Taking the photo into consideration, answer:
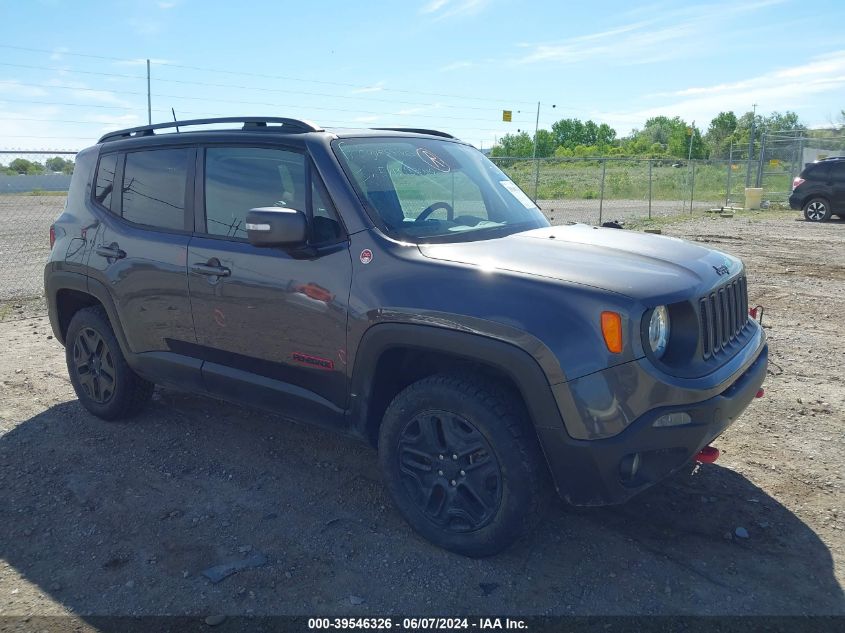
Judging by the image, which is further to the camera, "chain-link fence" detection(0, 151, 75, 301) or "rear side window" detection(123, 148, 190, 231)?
"chain-link fence" detection(0, 151, 75, 301)

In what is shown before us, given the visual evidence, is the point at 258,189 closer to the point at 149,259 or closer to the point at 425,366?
the point at 149,259

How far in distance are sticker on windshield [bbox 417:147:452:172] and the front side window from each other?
81 centimetres

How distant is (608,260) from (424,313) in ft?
2.89

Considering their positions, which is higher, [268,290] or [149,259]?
[149,259]

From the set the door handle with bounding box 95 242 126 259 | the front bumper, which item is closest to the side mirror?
the front bumper

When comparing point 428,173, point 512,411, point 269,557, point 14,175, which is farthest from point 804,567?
point 14,175

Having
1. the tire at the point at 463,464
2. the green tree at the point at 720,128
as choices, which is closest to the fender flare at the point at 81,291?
the tire at the point at 463,464

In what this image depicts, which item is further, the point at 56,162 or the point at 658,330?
the point at 56,162

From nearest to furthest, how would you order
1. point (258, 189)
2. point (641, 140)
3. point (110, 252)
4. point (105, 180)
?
point (258, 189), point (110, 252), point (105, 180), point (641, 140)

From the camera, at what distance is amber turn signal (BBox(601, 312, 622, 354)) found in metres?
2.79

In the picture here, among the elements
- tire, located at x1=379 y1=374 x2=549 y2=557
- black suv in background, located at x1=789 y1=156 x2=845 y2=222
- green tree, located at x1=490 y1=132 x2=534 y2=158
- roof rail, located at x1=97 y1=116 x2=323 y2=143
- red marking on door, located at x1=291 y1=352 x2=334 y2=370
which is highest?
green tree, located at x1=490 y1=132 x2=534 y2=158

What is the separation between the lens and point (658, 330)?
2.98 m

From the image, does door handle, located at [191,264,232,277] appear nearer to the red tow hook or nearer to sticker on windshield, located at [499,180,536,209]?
sticker on windshield, located at [499,180,536,209]

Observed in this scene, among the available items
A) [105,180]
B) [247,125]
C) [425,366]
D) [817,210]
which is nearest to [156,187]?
[105,180]
